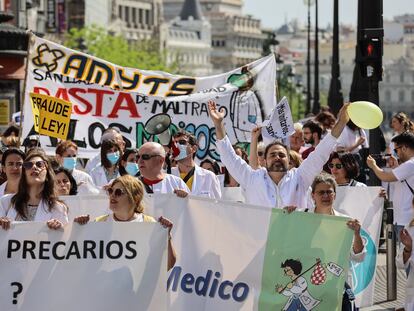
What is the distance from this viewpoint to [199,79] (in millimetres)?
16828

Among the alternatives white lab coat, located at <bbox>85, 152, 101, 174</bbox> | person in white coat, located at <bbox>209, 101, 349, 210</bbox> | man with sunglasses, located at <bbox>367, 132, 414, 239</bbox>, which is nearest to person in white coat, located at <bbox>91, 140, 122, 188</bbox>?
white lab coat, located at <bbox>85, 152, 101, 174</bbox>

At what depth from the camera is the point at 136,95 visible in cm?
1653

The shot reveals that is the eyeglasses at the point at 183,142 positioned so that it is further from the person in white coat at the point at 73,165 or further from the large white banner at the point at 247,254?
the large white banner at the point at 247,254

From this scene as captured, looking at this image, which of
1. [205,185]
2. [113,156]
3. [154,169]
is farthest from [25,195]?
[113,156]

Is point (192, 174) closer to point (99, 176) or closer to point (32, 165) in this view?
point (99, 176)

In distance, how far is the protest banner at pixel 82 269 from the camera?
10188 mm

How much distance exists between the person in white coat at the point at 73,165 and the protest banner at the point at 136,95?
1.17 meters

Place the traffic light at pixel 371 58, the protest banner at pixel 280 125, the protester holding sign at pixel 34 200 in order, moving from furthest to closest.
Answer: the traffic light at pixel 371 58 → the protest banner at pixel 280 125 → the protester holding sign at pixel 34 200

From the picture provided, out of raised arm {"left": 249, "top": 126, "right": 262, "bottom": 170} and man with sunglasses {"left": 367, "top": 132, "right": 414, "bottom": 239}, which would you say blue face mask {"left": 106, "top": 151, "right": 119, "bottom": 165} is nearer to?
raised arm {"left": 249, "top": 126, "right": 262, "bottom": 170}

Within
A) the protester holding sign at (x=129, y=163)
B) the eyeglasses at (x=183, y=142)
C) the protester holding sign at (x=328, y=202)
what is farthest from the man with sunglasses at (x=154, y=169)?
the protester holding sign at (x=129, y=163)

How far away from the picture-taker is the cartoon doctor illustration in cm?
1066

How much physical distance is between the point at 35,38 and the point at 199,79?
1753mm

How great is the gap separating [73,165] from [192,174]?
2.03 meters

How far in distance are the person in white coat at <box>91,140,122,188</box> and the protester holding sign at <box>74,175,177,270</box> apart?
12.7 ft
